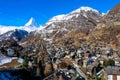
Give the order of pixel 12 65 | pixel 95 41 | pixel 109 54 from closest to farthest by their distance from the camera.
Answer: pixel 12 65 → pixel 109 54 → pixel 95 41

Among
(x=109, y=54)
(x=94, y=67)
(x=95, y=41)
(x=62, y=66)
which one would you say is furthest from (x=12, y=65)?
(x=95, y=41)

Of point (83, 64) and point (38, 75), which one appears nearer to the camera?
point (38, 75)

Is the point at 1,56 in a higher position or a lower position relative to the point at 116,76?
higher

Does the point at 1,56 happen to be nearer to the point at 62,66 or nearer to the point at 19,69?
the point at 19,69

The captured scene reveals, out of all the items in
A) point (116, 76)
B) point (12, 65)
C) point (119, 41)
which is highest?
point (119, 41)

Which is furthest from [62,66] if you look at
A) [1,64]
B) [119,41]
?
[119,41]

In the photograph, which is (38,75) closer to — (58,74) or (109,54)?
(58,74)

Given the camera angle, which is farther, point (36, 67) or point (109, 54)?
point (109, 54)

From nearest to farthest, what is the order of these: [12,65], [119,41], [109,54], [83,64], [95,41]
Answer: [12,65], [83,64], [109,54], [119,41], [95,41]

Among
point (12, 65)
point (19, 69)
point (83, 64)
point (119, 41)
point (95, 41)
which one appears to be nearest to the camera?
point (19, 69)
